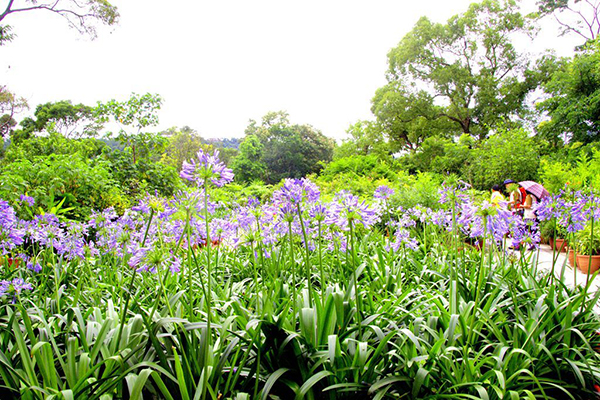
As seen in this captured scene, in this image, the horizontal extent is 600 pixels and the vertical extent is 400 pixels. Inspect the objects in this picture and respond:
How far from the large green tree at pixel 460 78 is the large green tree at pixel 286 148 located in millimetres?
12650

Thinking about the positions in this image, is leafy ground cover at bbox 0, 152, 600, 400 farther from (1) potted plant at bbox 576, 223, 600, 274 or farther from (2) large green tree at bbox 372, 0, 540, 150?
(2) large green tree at bbox 372, 0, 540, 150

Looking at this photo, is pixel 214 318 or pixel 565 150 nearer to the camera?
pixel 214 318

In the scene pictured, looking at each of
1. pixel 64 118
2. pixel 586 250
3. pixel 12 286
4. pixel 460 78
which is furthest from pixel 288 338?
pixel 64 118

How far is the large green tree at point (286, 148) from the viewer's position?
106ft

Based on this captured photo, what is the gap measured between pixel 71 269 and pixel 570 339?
363cm

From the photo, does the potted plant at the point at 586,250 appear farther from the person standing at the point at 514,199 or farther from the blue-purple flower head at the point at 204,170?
the blue-purple flower head at the point at 204,170

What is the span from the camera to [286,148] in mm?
32719

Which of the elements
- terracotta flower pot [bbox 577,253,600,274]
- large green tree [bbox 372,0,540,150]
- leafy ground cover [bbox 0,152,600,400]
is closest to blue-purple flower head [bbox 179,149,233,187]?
leafy ground cover [bbox 0,152,600,400]

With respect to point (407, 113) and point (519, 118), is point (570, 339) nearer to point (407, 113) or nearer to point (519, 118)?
point (407, 113)

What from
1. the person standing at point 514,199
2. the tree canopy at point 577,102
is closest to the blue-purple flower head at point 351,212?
the person standing at point 514,199

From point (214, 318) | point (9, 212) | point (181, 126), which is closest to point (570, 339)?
point (214, 318)

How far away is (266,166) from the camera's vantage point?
100 feet

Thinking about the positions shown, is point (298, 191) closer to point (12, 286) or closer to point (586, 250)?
point (12, 286)

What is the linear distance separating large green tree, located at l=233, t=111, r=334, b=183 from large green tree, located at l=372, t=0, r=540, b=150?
41.5 feet
